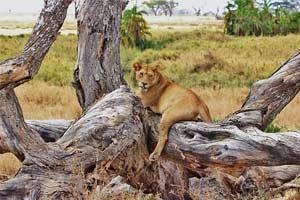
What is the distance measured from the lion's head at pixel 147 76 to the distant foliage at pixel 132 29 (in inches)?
738

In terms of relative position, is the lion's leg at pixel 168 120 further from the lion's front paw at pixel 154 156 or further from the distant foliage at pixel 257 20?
the distant foliage at pixel 257 20

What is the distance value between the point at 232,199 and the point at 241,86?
380 inches

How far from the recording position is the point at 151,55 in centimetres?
2216

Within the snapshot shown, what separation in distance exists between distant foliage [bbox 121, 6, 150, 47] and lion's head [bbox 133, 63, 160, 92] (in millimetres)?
18740

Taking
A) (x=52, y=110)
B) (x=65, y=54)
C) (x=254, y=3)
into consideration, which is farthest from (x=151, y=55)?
(x=254, y=3)

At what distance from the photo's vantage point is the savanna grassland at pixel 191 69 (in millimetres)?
11500

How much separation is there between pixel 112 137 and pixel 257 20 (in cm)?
2881

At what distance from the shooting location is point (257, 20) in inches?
1313

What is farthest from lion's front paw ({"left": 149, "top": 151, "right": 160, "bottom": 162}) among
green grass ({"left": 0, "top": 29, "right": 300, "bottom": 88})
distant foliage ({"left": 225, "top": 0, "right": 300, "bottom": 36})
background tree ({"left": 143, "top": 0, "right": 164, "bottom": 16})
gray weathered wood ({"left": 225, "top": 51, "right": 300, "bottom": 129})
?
background tree ({"left": 143, "top": 0, "right": 164, "bottom": 16})

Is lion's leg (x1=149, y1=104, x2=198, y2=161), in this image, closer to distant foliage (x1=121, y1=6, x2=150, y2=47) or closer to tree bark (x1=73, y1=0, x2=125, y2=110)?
tree bark (x1=73, y1=0, x2=125, y2=110)

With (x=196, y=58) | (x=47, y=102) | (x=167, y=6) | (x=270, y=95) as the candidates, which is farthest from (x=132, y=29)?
(x=167, y=6)

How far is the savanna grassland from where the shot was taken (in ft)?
37.7

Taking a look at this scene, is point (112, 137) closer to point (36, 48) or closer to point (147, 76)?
point (36, 48)

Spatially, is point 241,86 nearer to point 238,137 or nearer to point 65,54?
point 65,54
